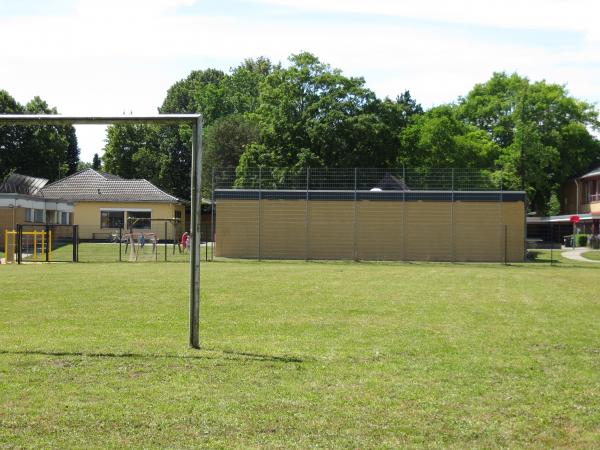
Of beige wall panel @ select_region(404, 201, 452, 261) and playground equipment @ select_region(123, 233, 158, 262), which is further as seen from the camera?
beige wall panel @ select_region(404, 201, 452, 261)

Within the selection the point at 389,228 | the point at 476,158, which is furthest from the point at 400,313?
the point at 476,158

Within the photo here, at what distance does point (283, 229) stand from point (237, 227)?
2102 millimetres

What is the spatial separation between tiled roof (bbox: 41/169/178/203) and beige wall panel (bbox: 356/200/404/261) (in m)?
25.7

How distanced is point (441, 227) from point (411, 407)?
95.6ft

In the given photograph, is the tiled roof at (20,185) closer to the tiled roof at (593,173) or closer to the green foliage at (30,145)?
the green foliage at (30,145)

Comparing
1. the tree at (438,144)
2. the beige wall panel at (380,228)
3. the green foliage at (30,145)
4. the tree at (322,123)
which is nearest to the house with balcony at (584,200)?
the tree at (438,144)

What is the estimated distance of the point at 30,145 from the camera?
64062mm

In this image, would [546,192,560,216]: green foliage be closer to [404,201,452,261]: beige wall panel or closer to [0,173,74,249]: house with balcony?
[404,201,452,261]: beige wall panel

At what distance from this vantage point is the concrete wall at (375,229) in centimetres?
3469

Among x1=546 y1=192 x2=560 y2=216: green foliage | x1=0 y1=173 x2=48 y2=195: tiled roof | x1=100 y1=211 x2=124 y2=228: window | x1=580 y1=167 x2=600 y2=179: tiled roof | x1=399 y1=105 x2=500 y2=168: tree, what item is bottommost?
x1=100 y1=211 x2=124 y2=228: window

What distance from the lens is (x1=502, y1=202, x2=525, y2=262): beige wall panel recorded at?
34688 mm

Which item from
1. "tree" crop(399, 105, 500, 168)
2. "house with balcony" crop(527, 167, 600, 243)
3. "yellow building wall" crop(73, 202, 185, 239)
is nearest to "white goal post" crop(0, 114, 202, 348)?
"tree" crop(399, 105, 500, 168)

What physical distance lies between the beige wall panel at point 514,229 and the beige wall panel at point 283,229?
908cm

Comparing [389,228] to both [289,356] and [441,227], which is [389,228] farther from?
[289,356]
